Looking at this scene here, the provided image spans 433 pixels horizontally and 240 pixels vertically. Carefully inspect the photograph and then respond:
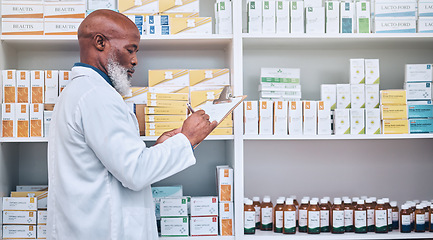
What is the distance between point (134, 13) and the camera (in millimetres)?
2551

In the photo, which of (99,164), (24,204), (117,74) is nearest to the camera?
(99,164)

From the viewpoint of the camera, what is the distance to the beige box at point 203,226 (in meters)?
2.49

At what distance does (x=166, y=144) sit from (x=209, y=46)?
133cm

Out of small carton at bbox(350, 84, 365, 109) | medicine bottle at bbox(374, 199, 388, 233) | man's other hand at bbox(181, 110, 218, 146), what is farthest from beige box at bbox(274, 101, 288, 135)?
man's other hand at bbox(181, 110, 218, 146)

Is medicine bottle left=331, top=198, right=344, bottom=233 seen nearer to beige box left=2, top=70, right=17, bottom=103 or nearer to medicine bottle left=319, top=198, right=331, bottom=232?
medicine bottle left=319, top=198, right=331, bottom=232

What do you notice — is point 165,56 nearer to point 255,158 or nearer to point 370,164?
point 255,158

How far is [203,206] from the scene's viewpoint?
8.17ft

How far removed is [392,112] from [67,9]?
192 cm

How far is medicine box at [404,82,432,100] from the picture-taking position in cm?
260

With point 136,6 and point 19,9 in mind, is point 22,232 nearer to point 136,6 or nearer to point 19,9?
point 19,9

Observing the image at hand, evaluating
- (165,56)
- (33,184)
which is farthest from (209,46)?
(33,184)

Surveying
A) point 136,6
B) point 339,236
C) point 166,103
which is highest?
point 136,6

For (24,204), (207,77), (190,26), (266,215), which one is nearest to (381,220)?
(266,215)

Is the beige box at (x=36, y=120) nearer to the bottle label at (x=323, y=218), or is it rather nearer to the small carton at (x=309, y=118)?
the small carton at (x=309, y=118)
